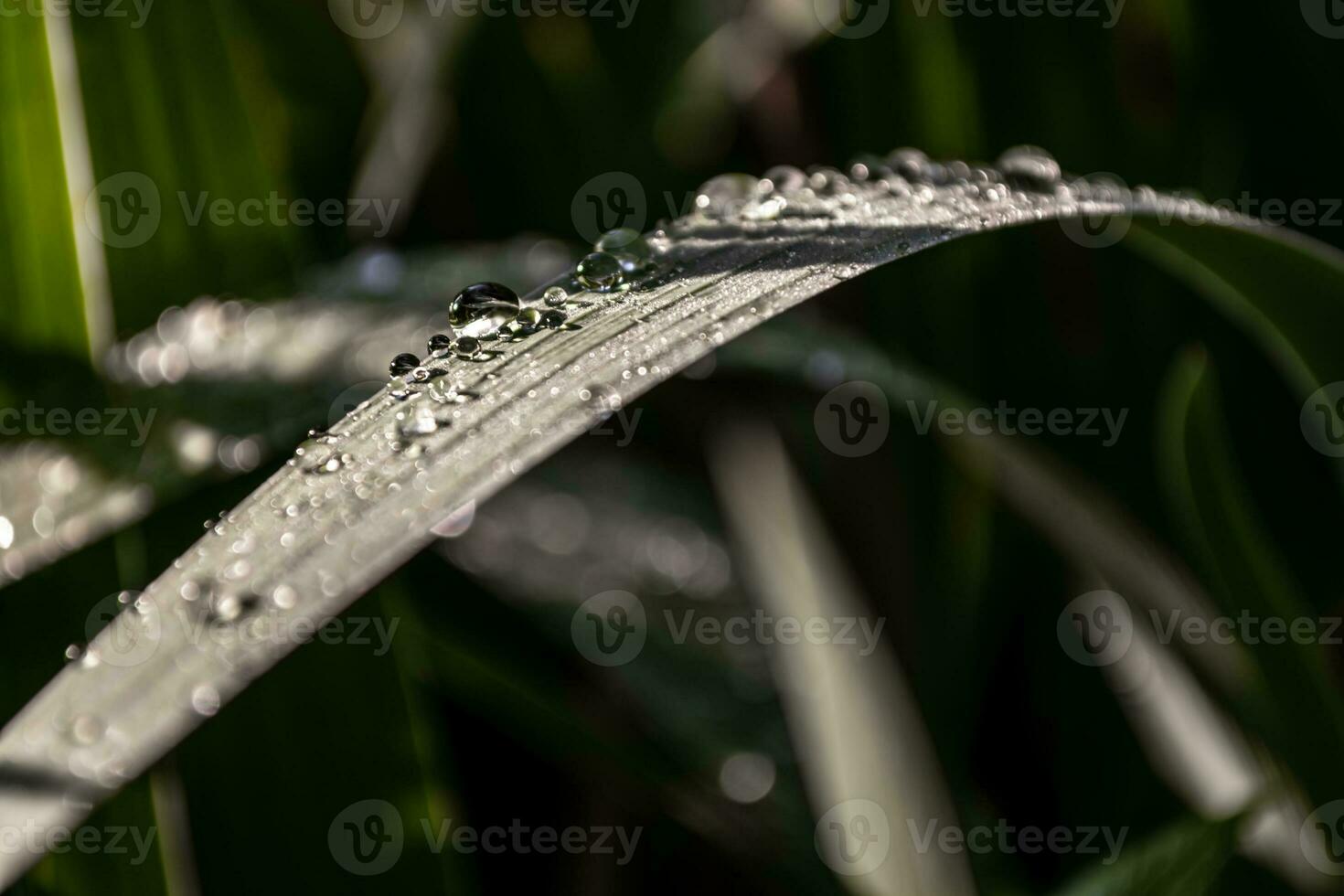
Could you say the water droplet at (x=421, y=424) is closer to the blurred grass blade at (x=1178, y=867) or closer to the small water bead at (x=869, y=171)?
the small water bead at (x=869, y=171)

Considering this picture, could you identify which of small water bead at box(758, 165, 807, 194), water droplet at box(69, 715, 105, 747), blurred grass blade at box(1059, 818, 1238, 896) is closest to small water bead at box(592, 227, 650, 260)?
small water bead at box(758, 165, 807, 194)

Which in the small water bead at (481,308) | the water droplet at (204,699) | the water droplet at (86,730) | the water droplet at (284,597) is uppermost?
the small water bead at (481,308)

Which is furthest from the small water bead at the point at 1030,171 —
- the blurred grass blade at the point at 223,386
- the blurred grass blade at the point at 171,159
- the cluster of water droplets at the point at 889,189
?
the blurred grass blade at the point at 171,159

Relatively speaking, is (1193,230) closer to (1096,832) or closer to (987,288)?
(987,288)

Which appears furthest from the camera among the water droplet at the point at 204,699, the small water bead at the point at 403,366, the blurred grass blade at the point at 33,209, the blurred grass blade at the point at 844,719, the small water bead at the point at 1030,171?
the blurred grass blade at the point at 844,719

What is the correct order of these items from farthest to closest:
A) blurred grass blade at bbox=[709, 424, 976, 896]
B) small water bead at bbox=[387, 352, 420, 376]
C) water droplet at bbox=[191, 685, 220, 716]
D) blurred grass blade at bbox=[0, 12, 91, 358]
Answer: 1. blurred grass blade at bbox=[709, 424, 976, 896]
2. blurred grass blade at bbox=[0, 12, 91, 358]
3. small water bead at bbox=[387, 352, 420, 376]
4. water droplet at bbox=[191, 685, 220, 716]

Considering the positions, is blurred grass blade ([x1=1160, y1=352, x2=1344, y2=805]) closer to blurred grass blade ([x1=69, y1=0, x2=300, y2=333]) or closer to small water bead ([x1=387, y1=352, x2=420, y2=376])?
small water bead ([x1=387, y1=352, x2=420, y2=376])

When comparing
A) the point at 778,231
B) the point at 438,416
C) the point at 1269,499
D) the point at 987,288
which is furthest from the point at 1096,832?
the point at 438,416
